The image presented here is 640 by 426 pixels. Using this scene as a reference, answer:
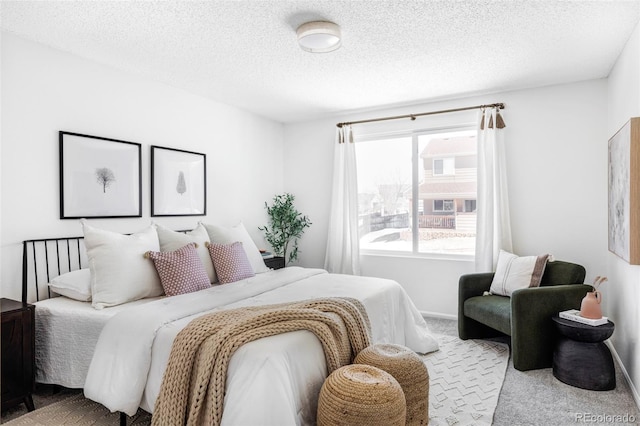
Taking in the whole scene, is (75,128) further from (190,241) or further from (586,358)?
(586,358)

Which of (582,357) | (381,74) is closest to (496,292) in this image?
(582,357)

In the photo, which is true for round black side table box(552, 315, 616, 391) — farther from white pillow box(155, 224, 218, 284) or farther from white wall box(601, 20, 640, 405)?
white pillow box(155, 224, 218, 284)

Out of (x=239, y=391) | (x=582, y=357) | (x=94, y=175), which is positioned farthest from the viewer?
(x=94, y=175)

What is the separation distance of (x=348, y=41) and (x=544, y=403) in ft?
9.40

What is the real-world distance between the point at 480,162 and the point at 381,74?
1531 mm

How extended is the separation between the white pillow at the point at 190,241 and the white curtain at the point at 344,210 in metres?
1.98

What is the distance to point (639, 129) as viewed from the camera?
8.19 feet

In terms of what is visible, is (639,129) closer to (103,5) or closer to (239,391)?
(239,391)

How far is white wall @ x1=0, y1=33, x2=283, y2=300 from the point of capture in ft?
8.89

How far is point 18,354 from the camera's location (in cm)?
236

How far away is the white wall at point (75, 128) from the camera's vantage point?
2.71 metres

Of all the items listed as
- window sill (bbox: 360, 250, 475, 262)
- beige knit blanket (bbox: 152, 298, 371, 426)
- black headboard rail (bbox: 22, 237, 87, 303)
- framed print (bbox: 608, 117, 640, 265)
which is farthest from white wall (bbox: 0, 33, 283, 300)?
framed print (bbox: 608, 117, 640, 265)

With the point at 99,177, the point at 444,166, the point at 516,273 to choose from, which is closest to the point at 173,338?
the point at 99,177

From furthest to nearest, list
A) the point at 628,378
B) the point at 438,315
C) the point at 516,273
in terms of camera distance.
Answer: the point at 438,315 < the point at 516,273 < the point at 628,378
